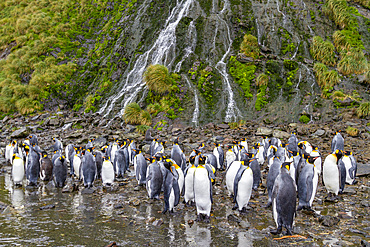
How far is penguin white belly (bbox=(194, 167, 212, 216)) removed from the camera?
6.93 meters

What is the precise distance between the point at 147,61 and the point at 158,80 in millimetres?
4955

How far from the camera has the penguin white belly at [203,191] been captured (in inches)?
273

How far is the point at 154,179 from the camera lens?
27.5 ft

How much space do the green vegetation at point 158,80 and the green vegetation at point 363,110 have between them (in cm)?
1223

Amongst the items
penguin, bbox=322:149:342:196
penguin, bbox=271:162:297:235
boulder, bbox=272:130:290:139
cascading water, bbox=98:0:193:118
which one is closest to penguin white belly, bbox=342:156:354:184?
penguin, bbox=322:149:342:196

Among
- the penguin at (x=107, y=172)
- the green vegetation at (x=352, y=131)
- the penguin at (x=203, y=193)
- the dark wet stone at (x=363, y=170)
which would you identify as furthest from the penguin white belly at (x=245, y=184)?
the green vegetation at (x=352, y=131)

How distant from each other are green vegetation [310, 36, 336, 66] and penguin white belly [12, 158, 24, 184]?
Result: 22204mm

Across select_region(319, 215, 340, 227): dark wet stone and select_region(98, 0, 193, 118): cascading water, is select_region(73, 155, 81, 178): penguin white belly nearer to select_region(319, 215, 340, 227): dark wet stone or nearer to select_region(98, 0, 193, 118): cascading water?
select_region(319, 215, 340, 227): dark wet stone

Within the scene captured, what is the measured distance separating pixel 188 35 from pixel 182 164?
17048mm

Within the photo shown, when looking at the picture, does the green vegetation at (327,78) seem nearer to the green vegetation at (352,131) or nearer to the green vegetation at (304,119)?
the green vegetation at (304,119)

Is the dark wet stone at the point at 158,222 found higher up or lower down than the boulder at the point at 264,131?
lower down

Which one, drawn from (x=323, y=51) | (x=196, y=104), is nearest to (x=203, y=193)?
(x=196, y=104)

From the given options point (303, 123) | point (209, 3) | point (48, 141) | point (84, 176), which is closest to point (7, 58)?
point (48, 141)

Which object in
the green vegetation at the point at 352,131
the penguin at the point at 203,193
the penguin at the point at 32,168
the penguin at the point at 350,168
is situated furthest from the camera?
the green vegetation at the point at 352,131
